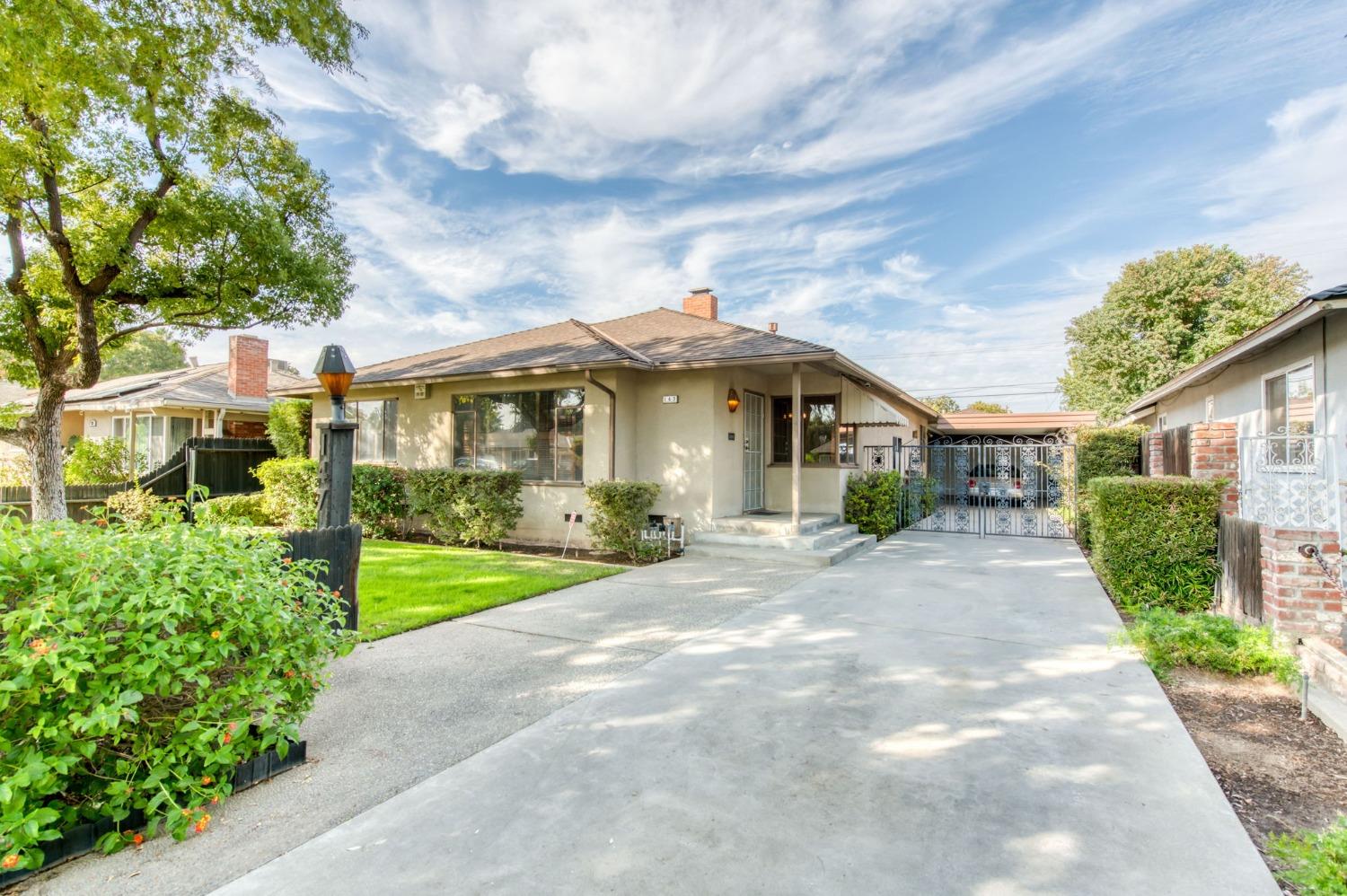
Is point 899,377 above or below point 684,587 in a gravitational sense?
above

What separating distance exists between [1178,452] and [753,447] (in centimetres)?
614

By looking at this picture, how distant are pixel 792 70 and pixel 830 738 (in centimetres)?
999

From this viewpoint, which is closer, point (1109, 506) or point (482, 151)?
point (1109, 506)

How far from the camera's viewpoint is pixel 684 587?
23.3 ft

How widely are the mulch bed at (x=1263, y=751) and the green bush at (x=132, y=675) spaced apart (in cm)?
426

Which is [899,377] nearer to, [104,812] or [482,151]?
[482,151]

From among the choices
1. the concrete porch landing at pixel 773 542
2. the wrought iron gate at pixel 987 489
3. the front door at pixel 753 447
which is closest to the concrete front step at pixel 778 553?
the concrete porch landing at pixel 773 542

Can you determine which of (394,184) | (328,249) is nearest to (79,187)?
(328,249)

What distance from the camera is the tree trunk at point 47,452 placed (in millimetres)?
9758

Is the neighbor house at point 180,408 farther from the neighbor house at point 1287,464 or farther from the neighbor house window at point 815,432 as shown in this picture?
the neighbor house at point 1287,464

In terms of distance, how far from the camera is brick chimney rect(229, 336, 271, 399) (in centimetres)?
1736

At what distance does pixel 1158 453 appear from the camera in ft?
27.5

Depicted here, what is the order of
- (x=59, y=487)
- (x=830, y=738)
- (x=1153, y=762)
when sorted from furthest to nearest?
(x=59, y=487) → (x=830, y=738) → (x=1153, y=762)

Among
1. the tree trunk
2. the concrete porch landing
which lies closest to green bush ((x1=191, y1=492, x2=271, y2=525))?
the tree trunk
